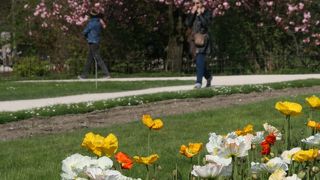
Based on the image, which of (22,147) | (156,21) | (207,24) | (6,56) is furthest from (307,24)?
(22,147)

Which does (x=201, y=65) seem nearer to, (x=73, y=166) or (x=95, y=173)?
(x=73, y=166)

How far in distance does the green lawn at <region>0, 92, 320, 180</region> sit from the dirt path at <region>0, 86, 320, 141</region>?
1.87 feet

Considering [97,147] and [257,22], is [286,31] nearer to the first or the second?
[257,22]

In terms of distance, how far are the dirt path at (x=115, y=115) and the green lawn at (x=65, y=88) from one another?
3.59 meters

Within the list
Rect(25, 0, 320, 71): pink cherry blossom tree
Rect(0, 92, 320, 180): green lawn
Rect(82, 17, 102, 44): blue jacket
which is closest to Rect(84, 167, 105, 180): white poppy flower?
Rect(0, 92, 320, 180): green lawn

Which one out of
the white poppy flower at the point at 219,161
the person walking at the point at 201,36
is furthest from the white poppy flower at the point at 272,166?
the person walking at the point at 201,36

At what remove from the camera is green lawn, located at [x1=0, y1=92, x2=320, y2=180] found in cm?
539

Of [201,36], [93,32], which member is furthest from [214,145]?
[93,32]

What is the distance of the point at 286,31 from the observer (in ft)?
76.8

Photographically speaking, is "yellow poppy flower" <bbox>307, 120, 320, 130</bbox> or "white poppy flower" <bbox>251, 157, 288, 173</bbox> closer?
"white poppy flower" <bbox>251, 157, 288, 173</bbox>

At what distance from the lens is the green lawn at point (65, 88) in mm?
14555

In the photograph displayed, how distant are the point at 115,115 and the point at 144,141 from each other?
3125 millimetres

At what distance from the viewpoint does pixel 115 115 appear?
33.4ft

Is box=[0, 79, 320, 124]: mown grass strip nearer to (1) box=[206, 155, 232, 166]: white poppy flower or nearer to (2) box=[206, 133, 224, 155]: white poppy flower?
(2) box=[206, 133, 224, 155]: white poppy flower
